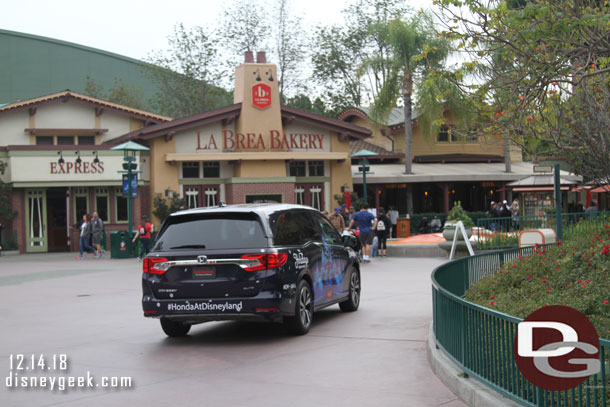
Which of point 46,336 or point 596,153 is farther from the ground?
point 596,153

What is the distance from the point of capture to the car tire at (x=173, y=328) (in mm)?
10979

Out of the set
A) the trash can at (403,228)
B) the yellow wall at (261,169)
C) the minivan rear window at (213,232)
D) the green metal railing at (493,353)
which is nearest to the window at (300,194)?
the yellow wall at (261,169)

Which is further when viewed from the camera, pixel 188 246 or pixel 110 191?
pixel 110 191

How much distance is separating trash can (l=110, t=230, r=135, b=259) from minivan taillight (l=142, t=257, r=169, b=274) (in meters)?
19.7

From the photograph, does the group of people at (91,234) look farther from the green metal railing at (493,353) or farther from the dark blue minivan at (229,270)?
the green metal railing at (493,353)

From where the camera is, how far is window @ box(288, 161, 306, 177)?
40.2 metres

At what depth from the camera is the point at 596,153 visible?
49.1ft

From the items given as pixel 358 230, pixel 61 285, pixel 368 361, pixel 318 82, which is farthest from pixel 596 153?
pixel 318 82

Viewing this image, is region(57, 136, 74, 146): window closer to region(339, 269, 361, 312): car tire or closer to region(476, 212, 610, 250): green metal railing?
region(476, 212, 610, 250): green metal railing

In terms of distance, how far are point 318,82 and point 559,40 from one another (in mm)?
52584

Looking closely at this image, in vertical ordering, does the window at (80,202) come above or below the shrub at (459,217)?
above

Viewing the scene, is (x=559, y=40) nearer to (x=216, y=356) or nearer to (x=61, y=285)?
(x=216, y=356)

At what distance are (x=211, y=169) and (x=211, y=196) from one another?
1.30 metres

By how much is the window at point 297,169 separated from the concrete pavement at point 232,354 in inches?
931
